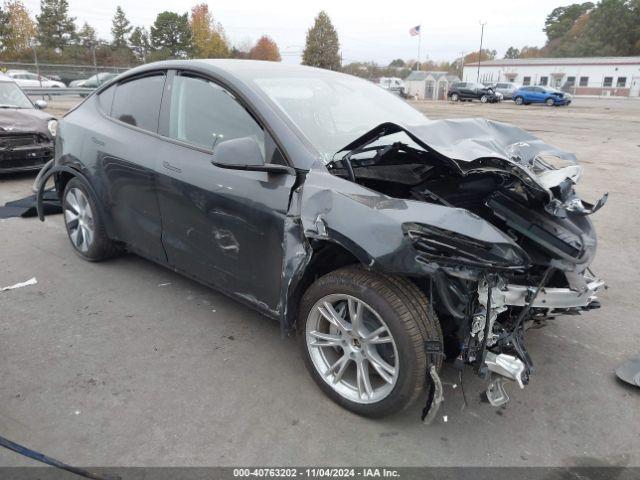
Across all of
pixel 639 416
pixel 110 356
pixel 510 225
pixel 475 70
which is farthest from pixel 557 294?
pixel 475 70

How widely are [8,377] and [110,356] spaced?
21.3 inches

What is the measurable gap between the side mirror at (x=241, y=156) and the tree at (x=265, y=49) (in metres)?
78.4

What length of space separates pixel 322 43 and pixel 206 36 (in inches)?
649

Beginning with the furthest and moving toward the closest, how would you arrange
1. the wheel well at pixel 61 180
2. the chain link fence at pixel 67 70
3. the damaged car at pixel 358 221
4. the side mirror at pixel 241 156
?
the chain link fence at pixel 67 70
the wheel well at pixel 61 180
the side mirror at pixel 241 156
the damaged car at pixel 358 221

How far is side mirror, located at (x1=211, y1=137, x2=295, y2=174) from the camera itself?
8.71 feet

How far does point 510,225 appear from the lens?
2.47m

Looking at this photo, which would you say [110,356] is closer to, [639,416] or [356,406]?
[356,406]

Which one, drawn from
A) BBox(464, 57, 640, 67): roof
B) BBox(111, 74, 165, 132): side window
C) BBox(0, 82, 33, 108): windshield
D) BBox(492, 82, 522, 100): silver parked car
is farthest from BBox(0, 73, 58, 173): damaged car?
BBox(464, 57, 640, 67): roof

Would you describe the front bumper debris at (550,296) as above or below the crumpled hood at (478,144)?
below

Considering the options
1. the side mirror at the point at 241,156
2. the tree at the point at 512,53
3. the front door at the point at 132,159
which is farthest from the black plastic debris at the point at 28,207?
the tree at the point at 512,53

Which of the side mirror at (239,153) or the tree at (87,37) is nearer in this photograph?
the side mirror at (239,153)

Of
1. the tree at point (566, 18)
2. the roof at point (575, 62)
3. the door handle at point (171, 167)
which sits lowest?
the door handle at point (171, 167)

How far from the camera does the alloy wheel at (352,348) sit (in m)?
2.45

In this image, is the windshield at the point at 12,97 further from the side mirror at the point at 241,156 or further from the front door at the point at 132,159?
the side mirror at the point at 241,156
